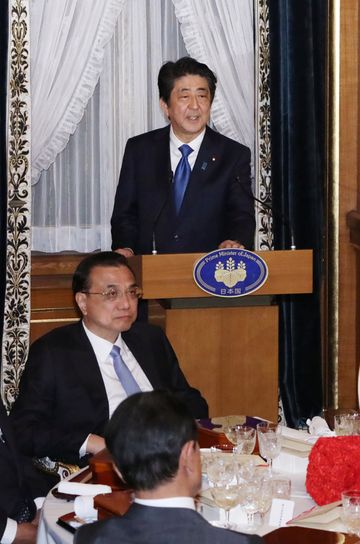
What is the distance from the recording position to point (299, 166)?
6.24 metres

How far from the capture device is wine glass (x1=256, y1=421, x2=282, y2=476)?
10.2ft

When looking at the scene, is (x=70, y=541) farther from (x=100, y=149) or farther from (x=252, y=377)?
(x=100, y=149)

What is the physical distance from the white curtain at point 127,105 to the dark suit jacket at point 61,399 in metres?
2.36

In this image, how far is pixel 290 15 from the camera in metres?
6.11

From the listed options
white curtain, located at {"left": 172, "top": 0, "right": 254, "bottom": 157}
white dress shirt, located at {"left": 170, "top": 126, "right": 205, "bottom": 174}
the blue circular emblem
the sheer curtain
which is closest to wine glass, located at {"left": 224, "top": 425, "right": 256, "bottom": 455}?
the blue circular emblem

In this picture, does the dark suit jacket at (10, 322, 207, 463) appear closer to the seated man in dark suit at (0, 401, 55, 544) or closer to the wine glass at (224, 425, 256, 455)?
the seated man in dark suit at (0, 401, 55, 544)

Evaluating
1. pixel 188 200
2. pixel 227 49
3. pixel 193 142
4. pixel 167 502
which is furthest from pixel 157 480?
pixel 227 49

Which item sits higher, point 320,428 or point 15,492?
point 320,428

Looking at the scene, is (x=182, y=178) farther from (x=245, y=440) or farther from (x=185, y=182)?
(x=245, y=440)

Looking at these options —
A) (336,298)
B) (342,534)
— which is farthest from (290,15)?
(342,534)

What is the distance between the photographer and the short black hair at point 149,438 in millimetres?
2234

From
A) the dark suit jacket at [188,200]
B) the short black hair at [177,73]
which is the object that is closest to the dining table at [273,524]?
the dark suit jacket at [188,200]

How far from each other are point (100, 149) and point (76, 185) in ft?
0.81

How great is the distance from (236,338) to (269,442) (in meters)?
1.74
